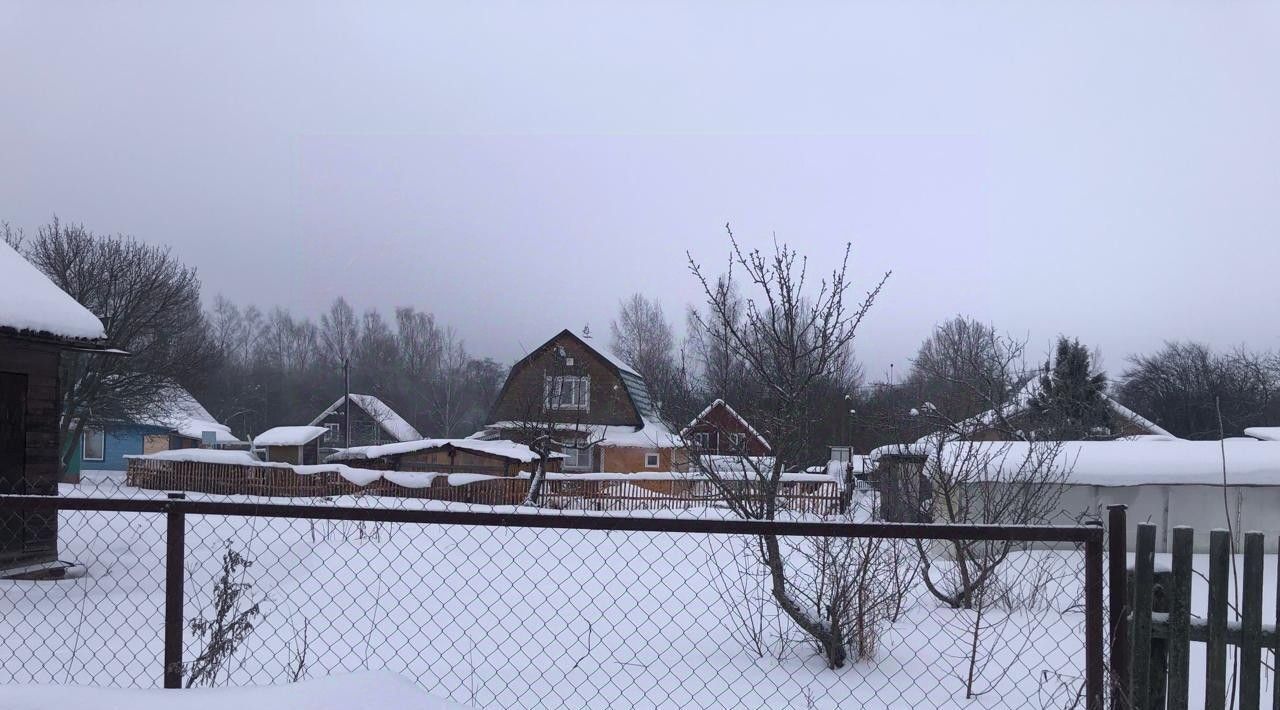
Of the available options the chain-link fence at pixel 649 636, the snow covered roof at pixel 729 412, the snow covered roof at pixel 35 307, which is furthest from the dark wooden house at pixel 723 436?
the snow covered roof at pixel 35 307

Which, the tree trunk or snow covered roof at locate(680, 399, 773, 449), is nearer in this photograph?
the tree trunk

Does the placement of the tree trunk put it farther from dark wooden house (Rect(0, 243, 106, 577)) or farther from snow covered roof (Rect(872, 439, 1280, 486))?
dark wooden house (Rect(0, 243, 106, 577))

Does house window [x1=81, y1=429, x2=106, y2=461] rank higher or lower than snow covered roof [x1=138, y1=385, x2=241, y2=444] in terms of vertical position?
lower

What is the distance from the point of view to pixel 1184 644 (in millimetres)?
2914

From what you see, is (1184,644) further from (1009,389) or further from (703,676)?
(1009,389)

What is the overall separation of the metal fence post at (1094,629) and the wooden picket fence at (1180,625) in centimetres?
9

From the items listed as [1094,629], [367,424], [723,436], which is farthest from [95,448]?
[1094,629]

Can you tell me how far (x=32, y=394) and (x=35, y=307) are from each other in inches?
50.4

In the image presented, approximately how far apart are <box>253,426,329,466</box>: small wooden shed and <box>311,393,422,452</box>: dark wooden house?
3810mm

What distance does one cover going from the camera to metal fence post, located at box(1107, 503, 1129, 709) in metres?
2.81

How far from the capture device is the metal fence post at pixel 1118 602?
2.81m

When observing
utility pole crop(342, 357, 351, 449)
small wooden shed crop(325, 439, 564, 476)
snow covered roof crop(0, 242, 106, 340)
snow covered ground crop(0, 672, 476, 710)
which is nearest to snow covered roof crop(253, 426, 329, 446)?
utility pole crop(342, 357, 351, 449)

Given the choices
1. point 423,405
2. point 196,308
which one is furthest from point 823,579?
point 423,405

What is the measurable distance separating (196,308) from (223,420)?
2459 cm
